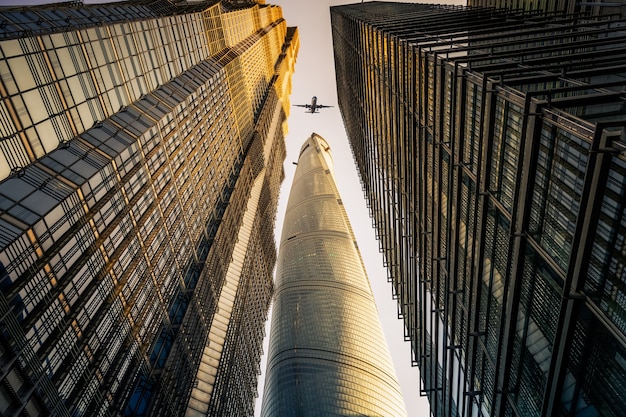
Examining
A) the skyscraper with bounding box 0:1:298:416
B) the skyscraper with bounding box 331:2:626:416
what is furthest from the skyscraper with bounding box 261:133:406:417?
the skyscraper with bounding box 331:2:626:416

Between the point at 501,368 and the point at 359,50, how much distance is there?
51741mm

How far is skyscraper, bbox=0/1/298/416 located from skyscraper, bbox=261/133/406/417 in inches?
693

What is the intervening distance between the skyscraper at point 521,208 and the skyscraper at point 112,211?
23.4 m

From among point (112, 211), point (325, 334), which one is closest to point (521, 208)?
point (112, 211)

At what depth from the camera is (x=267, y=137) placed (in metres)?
148

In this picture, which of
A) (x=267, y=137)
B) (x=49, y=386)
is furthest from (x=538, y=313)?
(x=267, y=137)

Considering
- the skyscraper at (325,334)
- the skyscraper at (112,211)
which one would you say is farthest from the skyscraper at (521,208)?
the skyscraper at (325,334)

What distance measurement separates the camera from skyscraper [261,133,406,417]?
86.6 m

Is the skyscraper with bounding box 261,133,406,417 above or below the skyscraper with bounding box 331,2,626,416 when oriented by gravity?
below

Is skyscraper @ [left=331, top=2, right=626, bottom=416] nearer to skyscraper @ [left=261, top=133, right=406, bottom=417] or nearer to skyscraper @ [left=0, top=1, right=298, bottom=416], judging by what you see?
skyscraper @ [left=0, top=1, right=298, bottom=416]

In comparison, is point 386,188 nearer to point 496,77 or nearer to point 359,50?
point 359,50

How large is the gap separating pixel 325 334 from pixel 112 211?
74.1 m

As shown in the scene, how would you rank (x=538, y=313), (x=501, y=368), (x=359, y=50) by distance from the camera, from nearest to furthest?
(x=538, y=313), (x=501, y=368), (x=359, y=50)

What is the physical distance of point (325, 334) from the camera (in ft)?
324
